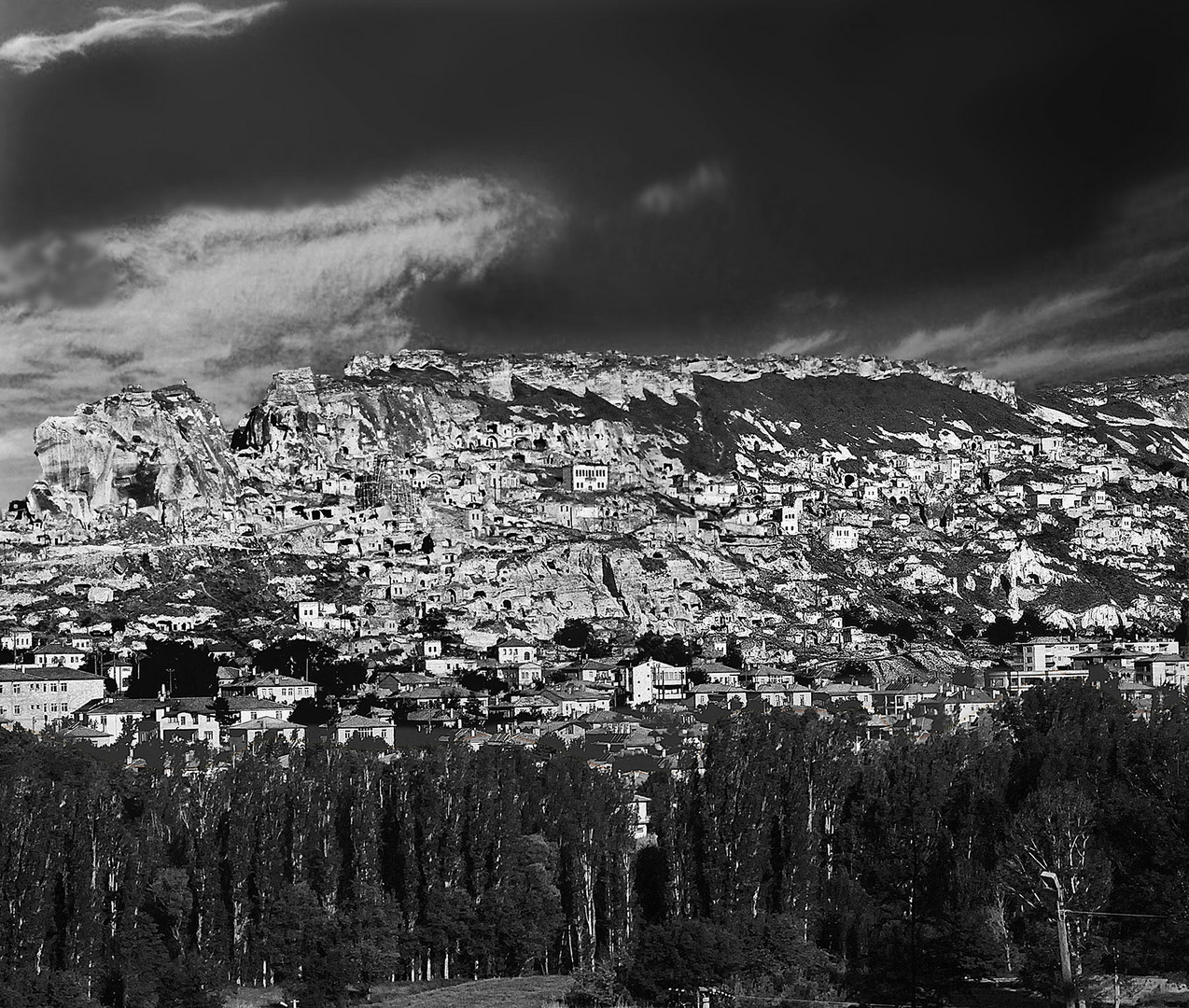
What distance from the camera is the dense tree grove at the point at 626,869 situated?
29172 millimetres

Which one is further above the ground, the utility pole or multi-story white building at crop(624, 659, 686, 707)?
multi-story white building at crop(624, 659, 686, 707)

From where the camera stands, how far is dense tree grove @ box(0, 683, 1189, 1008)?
29.2 m

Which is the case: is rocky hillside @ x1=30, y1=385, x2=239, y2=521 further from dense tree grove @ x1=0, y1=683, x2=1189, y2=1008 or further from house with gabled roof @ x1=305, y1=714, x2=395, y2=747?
dense tree grove @ x1=0, y1=683, x2=1189, y2=1008

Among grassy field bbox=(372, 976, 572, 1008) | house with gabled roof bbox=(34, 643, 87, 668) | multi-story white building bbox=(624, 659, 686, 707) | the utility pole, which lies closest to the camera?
the utility pole

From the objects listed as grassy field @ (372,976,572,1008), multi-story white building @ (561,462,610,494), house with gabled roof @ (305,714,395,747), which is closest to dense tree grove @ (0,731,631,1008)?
grassy field @ (372,976,572,1008)

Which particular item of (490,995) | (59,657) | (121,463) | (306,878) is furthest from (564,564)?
(490,995)

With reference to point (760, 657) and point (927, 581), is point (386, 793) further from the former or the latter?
point (927, 581)

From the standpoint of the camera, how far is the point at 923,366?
190750 mm

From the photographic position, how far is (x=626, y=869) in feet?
114

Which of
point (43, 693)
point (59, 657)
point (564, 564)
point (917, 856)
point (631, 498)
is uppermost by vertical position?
point (631, 498)

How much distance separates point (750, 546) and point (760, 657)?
87.3 feet

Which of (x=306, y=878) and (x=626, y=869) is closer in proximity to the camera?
(x=306, y=878)

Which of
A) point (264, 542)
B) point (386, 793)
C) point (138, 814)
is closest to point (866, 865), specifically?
point (386, 793)

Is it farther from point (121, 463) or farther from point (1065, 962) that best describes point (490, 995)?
point (121, 463)
